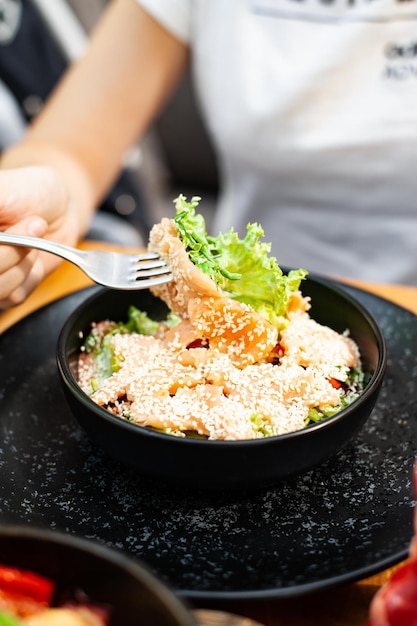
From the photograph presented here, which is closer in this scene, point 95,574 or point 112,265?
point 95,574

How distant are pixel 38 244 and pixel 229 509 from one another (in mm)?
516

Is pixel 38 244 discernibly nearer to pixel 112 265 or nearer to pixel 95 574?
pixel 112 265

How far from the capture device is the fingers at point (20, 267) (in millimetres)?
1117

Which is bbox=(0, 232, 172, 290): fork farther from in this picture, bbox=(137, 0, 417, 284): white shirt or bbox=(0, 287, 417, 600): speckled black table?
bbox=(137, 0, 417, 284): white shirt

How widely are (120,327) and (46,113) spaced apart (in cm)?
98

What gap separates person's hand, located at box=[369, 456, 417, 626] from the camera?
0.58 metres

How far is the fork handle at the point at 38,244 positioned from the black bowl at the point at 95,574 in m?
0.58

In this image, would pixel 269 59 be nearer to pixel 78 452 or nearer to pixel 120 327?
pixel 120 327

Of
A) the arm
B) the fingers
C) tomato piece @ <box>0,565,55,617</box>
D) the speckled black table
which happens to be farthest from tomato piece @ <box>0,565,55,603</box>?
the arm

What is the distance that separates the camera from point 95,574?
0.56 meters

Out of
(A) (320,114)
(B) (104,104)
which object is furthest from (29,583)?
(B) (104,104)

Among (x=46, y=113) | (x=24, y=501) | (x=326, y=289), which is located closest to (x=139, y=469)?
(x=24, y=501)

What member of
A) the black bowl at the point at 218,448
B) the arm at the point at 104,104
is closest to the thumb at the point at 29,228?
the black bowl at the point at 218,448

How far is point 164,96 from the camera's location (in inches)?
77.5
